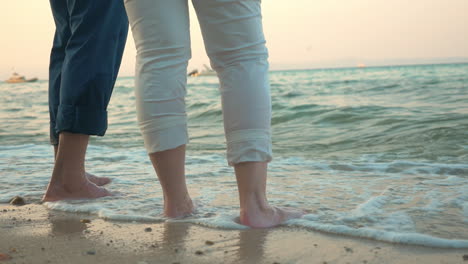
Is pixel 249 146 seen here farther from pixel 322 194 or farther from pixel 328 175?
pixel 328 175

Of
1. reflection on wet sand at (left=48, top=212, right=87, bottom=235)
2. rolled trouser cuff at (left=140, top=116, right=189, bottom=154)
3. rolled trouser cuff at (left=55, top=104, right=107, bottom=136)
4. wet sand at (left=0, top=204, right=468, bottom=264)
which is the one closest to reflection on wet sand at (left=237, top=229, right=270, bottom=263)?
wet sand at (left=0, top=204, right=468, bottom=264)

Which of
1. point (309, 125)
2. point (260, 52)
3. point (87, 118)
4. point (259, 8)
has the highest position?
point (259, 8)

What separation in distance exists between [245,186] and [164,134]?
11.1 inches

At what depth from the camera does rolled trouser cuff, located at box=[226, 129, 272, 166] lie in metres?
1.56

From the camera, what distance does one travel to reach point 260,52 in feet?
5.23

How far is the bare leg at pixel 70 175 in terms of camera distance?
2.10 m

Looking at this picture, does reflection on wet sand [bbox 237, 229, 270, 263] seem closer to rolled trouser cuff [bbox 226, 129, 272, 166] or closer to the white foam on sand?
the white foam on sand

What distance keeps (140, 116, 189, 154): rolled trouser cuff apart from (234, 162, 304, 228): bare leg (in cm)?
19

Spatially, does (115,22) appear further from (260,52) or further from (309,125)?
(309,125)

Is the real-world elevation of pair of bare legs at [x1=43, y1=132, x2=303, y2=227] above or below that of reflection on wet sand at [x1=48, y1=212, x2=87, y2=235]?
above

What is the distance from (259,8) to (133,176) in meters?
1.42

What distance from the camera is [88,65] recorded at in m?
2.04

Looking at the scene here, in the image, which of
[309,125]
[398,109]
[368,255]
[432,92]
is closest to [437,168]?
[368,255]

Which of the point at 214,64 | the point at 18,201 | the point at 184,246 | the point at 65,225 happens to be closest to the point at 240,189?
the point at 184,246
